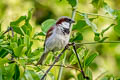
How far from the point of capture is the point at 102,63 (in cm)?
351

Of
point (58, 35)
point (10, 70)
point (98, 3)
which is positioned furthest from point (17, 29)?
point (58, 35)

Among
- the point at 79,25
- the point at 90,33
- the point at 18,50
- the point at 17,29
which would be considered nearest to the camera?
the point at 18,50

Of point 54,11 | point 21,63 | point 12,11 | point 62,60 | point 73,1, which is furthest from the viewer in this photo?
point 54,11

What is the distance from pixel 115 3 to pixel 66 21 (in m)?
2.00

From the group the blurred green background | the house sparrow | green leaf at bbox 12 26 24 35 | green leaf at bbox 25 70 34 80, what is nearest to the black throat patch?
the house sparrow

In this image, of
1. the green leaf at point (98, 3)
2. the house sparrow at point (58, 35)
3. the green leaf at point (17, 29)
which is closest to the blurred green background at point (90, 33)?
the house sparrow at point (58, 35)

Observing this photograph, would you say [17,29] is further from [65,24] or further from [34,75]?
[65,24]

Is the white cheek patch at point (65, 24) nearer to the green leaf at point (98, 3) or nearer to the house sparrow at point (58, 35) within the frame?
the house sparrow at point (58, 35)

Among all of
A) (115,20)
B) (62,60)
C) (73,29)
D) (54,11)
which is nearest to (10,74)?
Result: (62,60)

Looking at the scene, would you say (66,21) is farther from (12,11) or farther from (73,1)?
(12,11)

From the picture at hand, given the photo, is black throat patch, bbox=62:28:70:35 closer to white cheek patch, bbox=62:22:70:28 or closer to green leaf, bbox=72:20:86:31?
white cheek patch, bbox=62:22:70:28

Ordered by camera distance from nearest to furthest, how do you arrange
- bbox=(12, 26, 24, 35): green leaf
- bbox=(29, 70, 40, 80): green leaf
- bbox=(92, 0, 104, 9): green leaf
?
bbox=(29, 70, 40, 80): green leaf
bbox=(12, 26, 24, 35): green leaf
bbox=(92, 0, 104, 9): green leaf

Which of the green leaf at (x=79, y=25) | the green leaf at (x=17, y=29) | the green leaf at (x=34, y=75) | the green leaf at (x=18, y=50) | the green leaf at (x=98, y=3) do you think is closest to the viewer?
the green leaf at (x=18, y=50)

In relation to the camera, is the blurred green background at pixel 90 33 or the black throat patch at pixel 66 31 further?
the blurred green background at pixel 90 33
